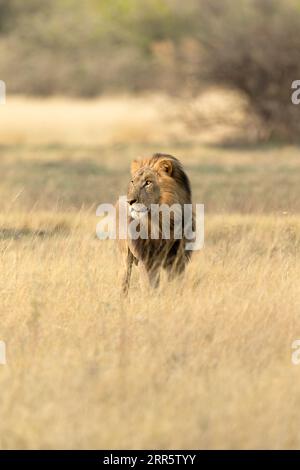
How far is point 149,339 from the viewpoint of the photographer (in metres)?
6.39

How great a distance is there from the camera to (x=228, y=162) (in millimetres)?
19484

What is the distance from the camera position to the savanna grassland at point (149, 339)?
503 cm

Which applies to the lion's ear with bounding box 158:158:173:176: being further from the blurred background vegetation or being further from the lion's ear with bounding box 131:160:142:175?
the blurred background vegetation

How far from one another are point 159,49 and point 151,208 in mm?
18759

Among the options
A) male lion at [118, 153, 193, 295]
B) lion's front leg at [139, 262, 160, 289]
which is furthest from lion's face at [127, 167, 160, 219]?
lion's front leg at [139, 262, 160, 289]

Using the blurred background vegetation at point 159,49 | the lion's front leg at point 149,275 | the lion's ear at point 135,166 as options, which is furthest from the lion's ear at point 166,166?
the blurred background vegetation at point 159,49

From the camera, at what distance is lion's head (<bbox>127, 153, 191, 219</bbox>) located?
733 cm

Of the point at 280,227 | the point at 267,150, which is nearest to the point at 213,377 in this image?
the point at 280,227

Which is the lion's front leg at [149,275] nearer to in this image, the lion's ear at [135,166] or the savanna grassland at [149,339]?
the savanna grassland at [149,339]

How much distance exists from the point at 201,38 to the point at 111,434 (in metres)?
20.8

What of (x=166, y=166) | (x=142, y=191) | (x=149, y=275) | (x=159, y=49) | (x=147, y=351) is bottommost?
(x=147, y=351)

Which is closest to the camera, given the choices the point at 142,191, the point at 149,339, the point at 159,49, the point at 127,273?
the point at 149,339

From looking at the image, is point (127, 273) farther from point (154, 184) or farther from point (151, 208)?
point (154, 184)

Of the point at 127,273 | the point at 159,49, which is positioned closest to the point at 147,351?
the point at 127,273
